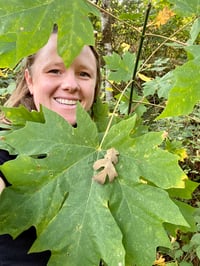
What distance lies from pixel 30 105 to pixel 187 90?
84 cm

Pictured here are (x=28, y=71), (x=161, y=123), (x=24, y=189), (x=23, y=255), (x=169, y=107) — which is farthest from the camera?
(x=161, y=123)

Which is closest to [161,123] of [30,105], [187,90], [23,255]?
[30,105]

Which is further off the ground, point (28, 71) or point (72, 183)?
point (28, 71)

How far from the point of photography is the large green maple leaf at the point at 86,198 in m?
0.88

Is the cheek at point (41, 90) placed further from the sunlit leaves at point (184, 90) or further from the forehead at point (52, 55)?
the sunlit leaves at point (184, 90)

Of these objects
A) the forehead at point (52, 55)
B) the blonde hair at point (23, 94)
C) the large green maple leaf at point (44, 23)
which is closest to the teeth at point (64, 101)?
the forehead at point (52, 55)

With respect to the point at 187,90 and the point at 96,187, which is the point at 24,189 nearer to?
the point at 96,187

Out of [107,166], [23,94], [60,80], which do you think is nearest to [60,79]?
[60,80]

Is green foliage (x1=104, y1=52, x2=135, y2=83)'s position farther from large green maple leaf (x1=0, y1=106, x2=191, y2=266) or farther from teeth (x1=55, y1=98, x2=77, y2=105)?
large green maple leaf (x1=0, y1=106, x2=191, y2=266)

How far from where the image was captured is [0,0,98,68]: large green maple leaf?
0.77 m

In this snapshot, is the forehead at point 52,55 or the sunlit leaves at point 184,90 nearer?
the sunlit leaves at point 184,90

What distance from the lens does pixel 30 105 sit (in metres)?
1.54

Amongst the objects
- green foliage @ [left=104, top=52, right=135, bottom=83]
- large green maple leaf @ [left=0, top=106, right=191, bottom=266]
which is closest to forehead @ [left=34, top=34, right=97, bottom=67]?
green foliage @ [left=104, top=52, right=135, bottom=83]

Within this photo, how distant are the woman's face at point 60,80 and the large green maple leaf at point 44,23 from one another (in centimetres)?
49
